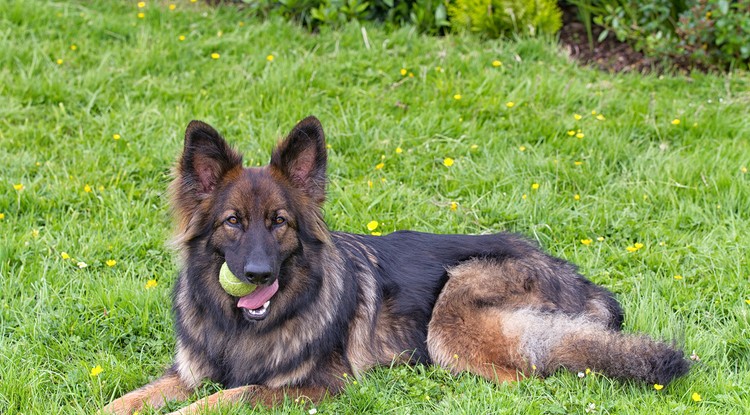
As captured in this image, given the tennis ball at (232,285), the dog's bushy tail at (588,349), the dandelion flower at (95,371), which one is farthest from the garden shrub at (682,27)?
the dandelion flower at (95,371)

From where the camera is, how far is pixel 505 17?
8.12 m

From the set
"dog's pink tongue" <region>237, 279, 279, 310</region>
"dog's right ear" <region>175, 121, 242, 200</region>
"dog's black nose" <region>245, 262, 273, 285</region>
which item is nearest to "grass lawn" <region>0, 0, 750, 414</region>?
"dog's right ear" <region>175, 121, 242, 200</region>

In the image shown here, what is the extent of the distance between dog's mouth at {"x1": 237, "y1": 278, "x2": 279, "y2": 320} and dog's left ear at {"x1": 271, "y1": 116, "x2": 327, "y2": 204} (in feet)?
1.66

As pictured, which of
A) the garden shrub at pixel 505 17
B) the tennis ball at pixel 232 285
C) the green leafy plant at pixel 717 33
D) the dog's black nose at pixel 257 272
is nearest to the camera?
the dog's black nose at pixel 257 272

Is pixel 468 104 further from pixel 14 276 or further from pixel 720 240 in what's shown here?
pixel 14 276

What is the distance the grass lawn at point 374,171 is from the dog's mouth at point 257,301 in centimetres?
46

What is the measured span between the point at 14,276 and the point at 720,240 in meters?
4.60

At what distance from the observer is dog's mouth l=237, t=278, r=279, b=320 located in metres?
4.02

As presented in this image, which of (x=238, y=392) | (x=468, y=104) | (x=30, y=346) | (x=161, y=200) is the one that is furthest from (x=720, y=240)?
(x=30, y=346)

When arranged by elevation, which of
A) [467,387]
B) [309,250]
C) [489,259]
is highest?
[309,250]

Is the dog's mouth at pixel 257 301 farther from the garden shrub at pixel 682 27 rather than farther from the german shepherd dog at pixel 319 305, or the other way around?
the garden shrub at pixel 682 27

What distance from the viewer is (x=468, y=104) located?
714 centimetres

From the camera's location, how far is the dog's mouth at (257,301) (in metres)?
4.02

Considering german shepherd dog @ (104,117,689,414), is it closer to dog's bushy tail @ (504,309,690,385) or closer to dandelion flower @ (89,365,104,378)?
dog's bushy tail @ (504,309,690,385)
